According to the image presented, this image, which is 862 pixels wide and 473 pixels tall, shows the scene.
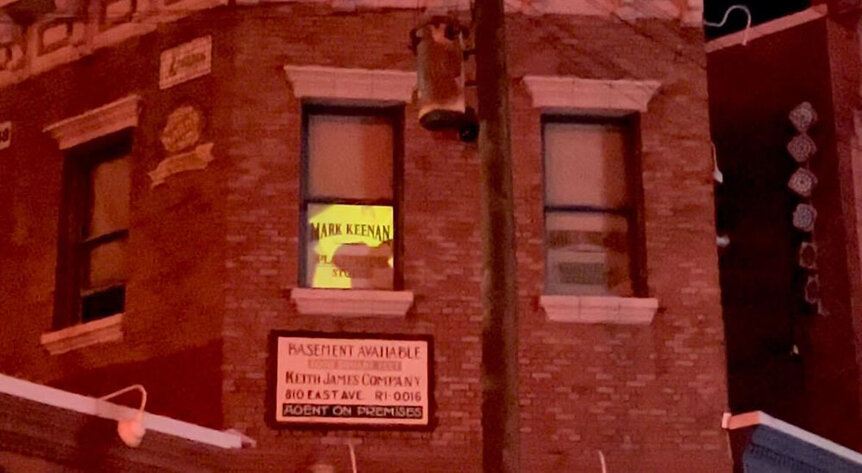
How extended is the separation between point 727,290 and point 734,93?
7.61 ft

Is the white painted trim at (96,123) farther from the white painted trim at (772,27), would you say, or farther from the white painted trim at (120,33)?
the white painted trim at (772,27)

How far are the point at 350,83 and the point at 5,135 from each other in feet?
13.4

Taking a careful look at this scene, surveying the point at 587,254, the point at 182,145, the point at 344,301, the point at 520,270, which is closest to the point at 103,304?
the point at 182,145

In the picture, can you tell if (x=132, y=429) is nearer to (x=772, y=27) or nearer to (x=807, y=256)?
(x=807, y=256)

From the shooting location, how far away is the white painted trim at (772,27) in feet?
52.1

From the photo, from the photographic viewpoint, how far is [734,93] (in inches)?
639

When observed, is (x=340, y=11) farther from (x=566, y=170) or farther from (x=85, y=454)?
(x=85, y=454)

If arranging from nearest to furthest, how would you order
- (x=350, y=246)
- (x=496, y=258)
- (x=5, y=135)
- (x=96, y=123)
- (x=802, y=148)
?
(x=496, y=258)
(x=350, y=246)
(x=96, y=123)
(x=5, y=135)
(x=802, y=148)

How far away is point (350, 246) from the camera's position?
12266 mm

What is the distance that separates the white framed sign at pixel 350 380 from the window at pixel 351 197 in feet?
1.99

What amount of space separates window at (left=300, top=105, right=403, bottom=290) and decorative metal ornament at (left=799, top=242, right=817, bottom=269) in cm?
511

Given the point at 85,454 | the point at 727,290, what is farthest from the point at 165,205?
the point at 727,290

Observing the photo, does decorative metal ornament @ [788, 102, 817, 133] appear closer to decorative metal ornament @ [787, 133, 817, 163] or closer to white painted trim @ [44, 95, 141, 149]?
decorative metal ornament @ [787, 133, 817, 163]

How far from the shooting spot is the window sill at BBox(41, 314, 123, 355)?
40.9ft
